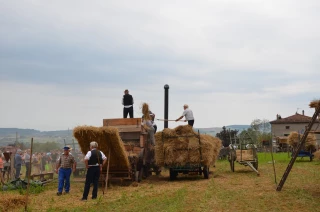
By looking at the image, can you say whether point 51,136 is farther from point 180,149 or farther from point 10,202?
point 10,202

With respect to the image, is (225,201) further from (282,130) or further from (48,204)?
(282,130)

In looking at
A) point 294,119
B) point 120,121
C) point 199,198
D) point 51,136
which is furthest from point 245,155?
point 294,119

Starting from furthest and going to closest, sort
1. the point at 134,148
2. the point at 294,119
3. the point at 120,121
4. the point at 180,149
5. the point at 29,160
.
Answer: the point at 294,119 → the point at 29,160 → the point at 120,121 → the point at 134,148 → the point at 180,149

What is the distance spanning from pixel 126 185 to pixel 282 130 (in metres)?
70.6

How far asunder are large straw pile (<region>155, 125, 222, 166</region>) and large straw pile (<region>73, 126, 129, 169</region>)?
176 cm

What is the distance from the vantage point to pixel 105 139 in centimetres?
1413

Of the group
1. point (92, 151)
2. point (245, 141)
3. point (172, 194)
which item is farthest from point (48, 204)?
point (245, 141)

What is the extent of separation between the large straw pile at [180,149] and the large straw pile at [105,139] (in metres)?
1.76

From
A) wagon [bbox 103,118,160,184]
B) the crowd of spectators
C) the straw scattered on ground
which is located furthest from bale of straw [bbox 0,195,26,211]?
wagon [bbox 103,118,160,184]

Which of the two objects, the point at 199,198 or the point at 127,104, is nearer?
the point at 199,198

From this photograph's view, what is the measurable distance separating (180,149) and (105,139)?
3333 millimetres

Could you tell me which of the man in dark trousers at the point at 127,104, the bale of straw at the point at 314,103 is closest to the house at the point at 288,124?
the man in dark trousers at the point at 127,104

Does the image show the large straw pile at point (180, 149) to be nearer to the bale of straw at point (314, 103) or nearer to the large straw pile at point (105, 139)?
the large straw pile at point (105, 139)

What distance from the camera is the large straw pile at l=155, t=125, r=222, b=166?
16.1 metres
